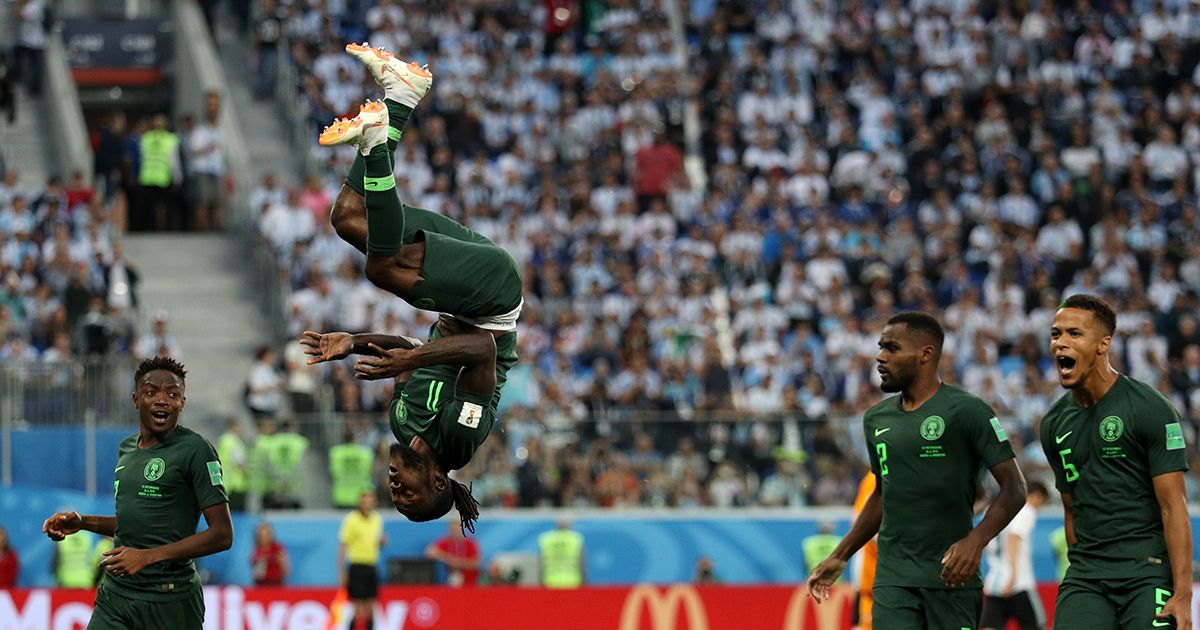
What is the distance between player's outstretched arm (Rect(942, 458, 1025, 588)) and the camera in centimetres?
935

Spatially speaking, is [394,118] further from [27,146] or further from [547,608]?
[27,146]

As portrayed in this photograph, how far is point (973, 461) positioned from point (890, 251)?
16.1 metres

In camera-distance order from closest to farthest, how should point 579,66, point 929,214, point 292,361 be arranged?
1. point 292,361
2. point 929,214
3. point 579,66

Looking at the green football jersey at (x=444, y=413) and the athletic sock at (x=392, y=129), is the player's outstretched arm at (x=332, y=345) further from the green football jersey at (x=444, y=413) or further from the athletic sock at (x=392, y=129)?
the athletic sock at (x=392, y=129)

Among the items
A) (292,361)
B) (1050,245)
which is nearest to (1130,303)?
(1050,245)

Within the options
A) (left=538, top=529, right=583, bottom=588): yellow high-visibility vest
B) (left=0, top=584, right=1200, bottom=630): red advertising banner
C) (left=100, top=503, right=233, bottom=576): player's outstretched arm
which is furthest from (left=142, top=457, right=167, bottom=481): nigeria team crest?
(left=538, top=529, right=583, bottom=588): yellow high-visibility vest

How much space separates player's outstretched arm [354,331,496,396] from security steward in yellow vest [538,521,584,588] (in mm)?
10741

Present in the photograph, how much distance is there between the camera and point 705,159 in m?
28.0

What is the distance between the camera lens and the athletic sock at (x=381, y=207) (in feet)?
30.9

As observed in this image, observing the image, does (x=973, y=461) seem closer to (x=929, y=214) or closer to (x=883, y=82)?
(x=929, y=214)

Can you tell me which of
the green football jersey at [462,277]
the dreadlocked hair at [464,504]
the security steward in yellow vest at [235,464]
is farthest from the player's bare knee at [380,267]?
the security steward in yellow vest at [235,464]

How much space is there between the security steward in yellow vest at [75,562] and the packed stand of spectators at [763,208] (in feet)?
11.8

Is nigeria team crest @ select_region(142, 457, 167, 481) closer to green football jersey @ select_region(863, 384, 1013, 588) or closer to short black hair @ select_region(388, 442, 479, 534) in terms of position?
short black hair @ select_region(388, 442, 479, 534)

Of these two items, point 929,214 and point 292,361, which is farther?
point 929,214
